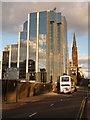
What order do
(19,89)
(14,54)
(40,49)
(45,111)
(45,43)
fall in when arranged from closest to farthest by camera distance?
1. (45,111)
2. (19,89)
3. (45,43)
4. (40,49)
5. (14,54)

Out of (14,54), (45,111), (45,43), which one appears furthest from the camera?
(14,54)

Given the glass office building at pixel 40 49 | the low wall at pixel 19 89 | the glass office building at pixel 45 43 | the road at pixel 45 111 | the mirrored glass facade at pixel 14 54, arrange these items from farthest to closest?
the mirrored glass facade at pixel 14 54 < the glass office building at pixel 45 43 < the glass office building at pixel 40 49 < the low wall at pixel 19 89 < the road at pixel 45 111

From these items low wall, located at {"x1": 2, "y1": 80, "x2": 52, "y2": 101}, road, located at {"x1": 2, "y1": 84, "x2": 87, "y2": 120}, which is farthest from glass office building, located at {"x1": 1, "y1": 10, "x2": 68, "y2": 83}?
road, located at {"x1": 2, "y1": 84, "x2": 87, "y2": 120}

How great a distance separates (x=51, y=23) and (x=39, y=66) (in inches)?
924

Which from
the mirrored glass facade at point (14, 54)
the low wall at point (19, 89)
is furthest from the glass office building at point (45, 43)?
the low wall at point (19, 89)

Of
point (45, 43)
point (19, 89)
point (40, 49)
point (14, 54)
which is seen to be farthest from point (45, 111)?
point (14, 54)

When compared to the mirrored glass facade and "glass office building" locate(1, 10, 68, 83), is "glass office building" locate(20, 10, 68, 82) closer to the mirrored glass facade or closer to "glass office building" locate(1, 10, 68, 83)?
"glass office building" locate(1, 10, 68, 83)

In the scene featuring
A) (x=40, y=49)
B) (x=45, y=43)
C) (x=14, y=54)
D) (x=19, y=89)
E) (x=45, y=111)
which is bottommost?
(x=45, y=111)

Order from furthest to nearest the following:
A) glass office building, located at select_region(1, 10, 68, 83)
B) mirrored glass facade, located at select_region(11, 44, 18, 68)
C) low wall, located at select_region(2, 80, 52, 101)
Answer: mirrored glass facade, located at select_region(11, 44, 18, 68) → glass office building, located at select_region(1, 10, 68, 83) → low wall, located at select_region(2, 80, 52, 101)

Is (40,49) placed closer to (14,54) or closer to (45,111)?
(14,54)

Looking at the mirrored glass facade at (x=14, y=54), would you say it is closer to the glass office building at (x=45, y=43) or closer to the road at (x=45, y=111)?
the glass office building at (x=45, y=43)

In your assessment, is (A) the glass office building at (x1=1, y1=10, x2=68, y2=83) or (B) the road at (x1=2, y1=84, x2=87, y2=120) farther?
(A) the glass office building at (x1=1, y1=10, x2=68, y2=83)

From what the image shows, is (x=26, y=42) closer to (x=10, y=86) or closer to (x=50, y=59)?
(x=50, y=59)

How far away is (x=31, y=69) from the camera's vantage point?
104 metres
